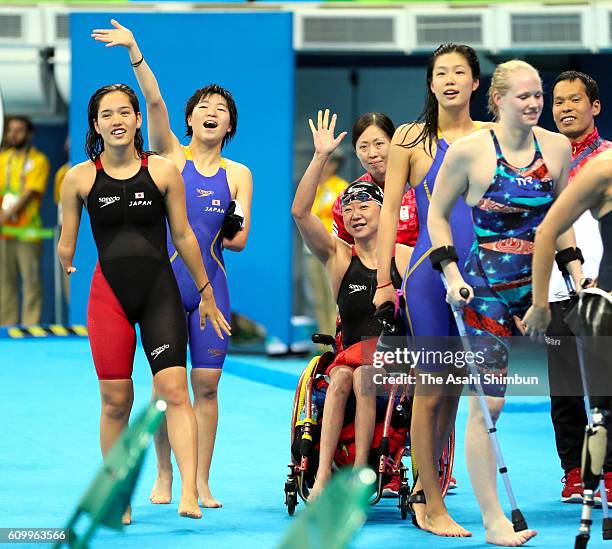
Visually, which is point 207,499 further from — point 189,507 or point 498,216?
point 498,216

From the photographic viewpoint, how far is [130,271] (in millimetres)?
5621

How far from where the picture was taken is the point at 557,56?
1362cm

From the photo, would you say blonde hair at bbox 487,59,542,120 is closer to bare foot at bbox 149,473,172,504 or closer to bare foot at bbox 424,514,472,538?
bare foot at bbox 424,514,472,538

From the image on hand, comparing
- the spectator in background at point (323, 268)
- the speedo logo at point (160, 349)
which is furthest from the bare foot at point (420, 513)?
the spectator in background at point (323, 268)

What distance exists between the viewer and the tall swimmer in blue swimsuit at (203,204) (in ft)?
20.1

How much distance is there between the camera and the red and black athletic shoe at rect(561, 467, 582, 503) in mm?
6297

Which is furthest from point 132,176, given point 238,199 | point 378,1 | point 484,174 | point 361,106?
point 361,106

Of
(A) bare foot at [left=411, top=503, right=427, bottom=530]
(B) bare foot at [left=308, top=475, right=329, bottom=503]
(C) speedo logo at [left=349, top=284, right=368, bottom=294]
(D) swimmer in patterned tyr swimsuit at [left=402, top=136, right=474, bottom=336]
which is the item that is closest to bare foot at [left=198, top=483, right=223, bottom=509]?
(B) bare foot at [left=308, top=475, right=329, bottom=503]

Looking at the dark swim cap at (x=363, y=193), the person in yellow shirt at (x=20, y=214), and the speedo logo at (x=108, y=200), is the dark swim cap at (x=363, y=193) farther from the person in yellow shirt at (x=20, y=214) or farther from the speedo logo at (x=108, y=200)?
the person in yellow shirt at (x=20, y=214)

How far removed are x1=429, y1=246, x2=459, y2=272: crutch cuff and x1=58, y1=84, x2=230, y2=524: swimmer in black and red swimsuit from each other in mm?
1132

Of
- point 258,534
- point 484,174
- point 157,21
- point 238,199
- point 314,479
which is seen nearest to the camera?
point 484,174

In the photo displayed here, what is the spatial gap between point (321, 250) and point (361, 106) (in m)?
8.76

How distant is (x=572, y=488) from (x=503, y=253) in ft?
5.48

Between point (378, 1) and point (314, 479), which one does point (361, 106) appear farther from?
point (314, 479)
